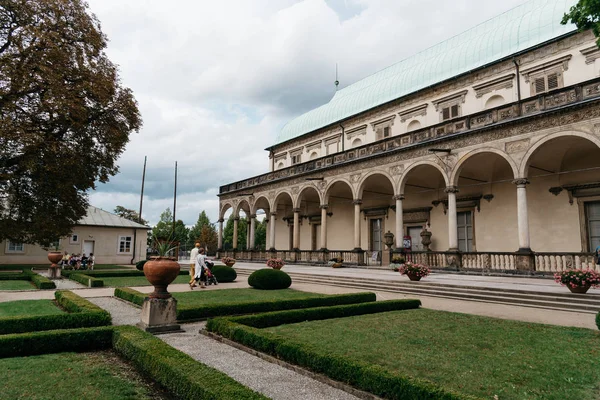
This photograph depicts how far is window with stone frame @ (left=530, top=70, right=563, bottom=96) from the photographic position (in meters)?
20.1

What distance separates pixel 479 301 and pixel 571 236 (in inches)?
408

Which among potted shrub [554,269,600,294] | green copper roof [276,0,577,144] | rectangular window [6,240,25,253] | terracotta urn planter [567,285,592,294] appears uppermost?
green copper roof [276,0,577,144]

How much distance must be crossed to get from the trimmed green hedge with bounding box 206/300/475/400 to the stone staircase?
17.9 feet

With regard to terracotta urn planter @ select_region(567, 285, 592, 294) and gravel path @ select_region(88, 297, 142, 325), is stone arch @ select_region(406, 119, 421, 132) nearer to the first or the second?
terracotta urn planter @ select_region(567, 285, 592, 294)

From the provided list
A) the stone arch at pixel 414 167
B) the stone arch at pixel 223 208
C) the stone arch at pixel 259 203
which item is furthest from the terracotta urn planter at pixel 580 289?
the stone arch at pixel 223 208

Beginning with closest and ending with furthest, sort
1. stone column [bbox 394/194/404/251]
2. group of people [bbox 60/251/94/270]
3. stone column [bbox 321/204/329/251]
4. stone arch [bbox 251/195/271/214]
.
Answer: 1. stone column [bbox 394/194/404/251]
2. group of people [bbox 60/251/94/270]
3. stone column [bbox 321/204/329/251]
4. stone arch [bbox 251/195/271/214]

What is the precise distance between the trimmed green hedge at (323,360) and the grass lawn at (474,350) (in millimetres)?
309

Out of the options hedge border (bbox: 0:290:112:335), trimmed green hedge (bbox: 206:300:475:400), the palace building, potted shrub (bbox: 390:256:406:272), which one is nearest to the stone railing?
the palace building

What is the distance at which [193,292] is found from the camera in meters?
14.9

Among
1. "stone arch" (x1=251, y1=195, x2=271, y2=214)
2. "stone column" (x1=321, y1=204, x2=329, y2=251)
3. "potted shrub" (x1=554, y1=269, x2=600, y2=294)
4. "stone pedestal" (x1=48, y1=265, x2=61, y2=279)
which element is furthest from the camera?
"stone arch" (x1=251, y1=195, x2=271, y2=214)

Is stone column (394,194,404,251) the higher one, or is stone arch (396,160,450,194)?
stone arch (396,160,450,194)

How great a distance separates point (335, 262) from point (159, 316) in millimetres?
Answer: 19257

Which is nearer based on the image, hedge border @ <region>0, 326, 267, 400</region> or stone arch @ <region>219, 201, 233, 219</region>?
hedge border @ <region>0, 326, 267, 400</region>

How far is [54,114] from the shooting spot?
22062 millimetres
